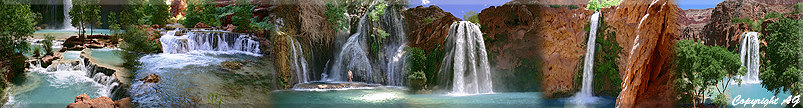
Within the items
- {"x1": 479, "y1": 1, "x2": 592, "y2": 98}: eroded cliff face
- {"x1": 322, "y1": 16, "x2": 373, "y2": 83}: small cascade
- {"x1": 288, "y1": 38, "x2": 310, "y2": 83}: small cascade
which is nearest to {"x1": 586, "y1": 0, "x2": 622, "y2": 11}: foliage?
{"x1": 479, "y1": 1, "x2": 592, "y2": 98}: eroded cliff face

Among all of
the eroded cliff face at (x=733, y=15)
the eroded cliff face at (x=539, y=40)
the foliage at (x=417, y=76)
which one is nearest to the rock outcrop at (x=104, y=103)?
the foliage at (x=417, y=76)

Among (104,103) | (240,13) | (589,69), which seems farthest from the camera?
(589,69)

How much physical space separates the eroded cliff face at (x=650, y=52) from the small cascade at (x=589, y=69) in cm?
54

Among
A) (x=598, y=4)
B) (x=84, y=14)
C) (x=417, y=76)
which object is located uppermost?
(x=598, y=4)

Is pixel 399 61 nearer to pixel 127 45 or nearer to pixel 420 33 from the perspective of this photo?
pixel 420 33

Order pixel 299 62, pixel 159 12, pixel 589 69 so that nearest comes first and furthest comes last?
pixel 159 12, pixel 299 62, pixel 589 69

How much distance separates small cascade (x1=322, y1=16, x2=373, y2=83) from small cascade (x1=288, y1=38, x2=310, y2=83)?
247mm

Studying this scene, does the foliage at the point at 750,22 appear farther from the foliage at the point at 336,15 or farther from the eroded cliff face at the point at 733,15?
the foliage at the point at 336,15

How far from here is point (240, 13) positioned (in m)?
3.88

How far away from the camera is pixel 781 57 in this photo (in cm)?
485

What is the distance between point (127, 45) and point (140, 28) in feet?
0.51

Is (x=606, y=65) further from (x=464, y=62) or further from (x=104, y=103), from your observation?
(x=104, y=103)

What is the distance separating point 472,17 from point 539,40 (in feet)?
2.83

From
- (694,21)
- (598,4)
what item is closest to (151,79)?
(694,21)
